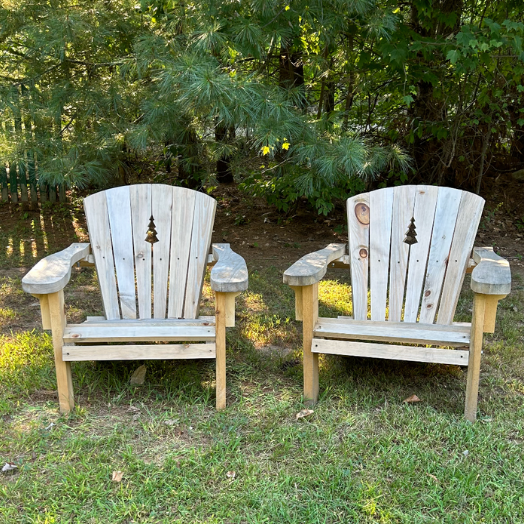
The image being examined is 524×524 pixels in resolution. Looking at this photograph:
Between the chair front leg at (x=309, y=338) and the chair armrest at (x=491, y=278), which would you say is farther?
the chair front leg at (x=309, y=338)

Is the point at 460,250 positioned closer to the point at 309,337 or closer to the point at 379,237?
the point at 379,237

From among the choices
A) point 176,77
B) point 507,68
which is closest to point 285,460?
point 176,77

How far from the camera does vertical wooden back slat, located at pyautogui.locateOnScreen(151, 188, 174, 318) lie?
2883mm

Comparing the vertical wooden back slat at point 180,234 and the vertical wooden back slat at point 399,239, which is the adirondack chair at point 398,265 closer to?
the vertical wooden back slat at point 399,239

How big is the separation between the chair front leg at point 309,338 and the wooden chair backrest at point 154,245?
0.70m

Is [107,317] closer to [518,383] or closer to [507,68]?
[518,383]

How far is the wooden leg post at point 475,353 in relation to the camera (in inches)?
86.0

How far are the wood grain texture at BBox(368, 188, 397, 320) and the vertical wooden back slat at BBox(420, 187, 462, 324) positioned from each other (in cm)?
19

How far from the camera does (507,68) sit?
4.27m

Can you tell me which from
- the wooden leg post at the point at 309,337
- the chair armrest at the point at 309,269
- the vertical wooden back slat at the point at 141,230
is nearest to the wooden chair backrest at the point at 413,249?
the chair armrest at the point at 309,269

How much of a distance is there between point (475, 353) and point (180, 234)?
5.20 feet

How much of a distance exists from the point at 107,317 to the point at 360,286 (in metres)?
1.35

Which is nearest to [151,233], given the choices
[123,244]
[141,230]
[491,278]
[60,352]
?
[141,230]

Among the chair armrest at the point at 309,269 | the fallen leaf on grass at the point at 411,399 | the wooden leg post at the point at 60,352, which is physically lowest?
the fallen leaf on grass at the point at 411,399
